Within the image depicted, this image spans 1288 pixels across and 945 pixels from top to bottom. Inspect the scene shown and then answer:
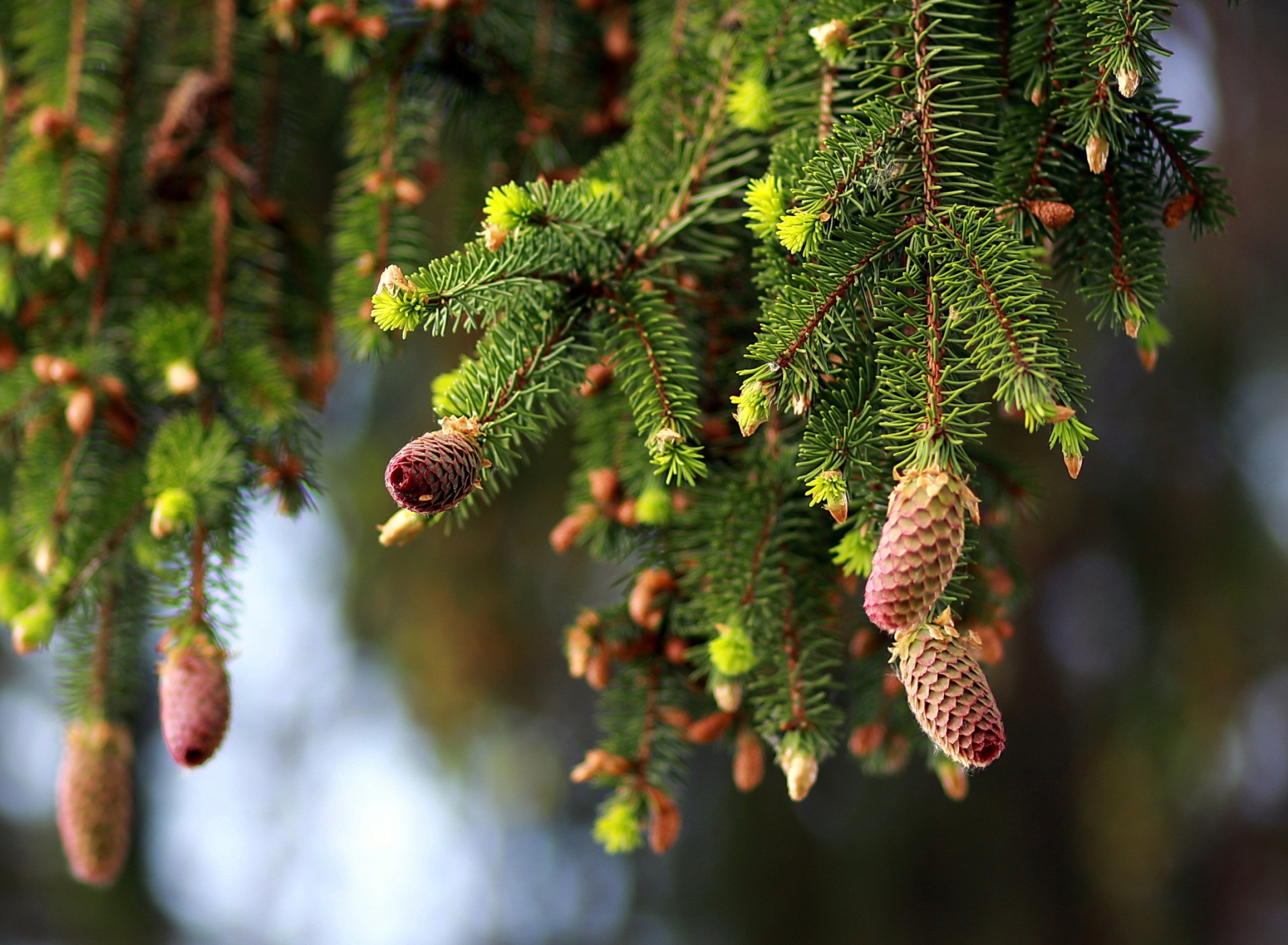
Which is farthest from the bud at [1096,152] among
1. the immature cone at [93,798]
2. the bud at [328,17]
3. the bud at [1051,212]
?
the immature cone at [93,798]

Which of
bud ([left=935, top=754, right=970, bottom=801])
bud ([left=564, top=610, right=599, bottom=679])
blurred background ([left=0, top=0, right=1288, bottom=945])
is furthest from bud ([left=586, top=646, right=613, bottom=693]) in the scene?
blurred background ([left=0, top=0, right=1288, bottom=945])

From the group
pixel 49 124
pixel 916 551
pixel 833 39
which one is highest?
pixel 49 124

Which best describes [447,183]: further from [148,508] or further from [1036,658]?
[1036,658]

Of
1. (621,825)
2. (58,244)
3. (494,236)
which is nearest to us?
(494,236)

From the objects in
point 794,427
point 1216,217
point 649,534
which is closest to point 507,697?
point 649,534

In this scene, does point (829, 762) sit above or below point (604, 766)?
below

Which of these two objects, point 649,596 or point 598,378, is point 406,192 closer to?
point 598,378

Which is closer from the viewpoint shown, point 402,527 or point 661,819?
point 402,527

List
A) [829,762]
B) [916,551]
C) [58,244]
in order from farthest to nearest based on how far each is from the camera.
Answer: [829,762] → [58,244] → [916,551]

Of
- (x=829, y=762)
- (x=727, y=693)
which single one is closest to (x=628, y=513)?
(x=727, y=693)
